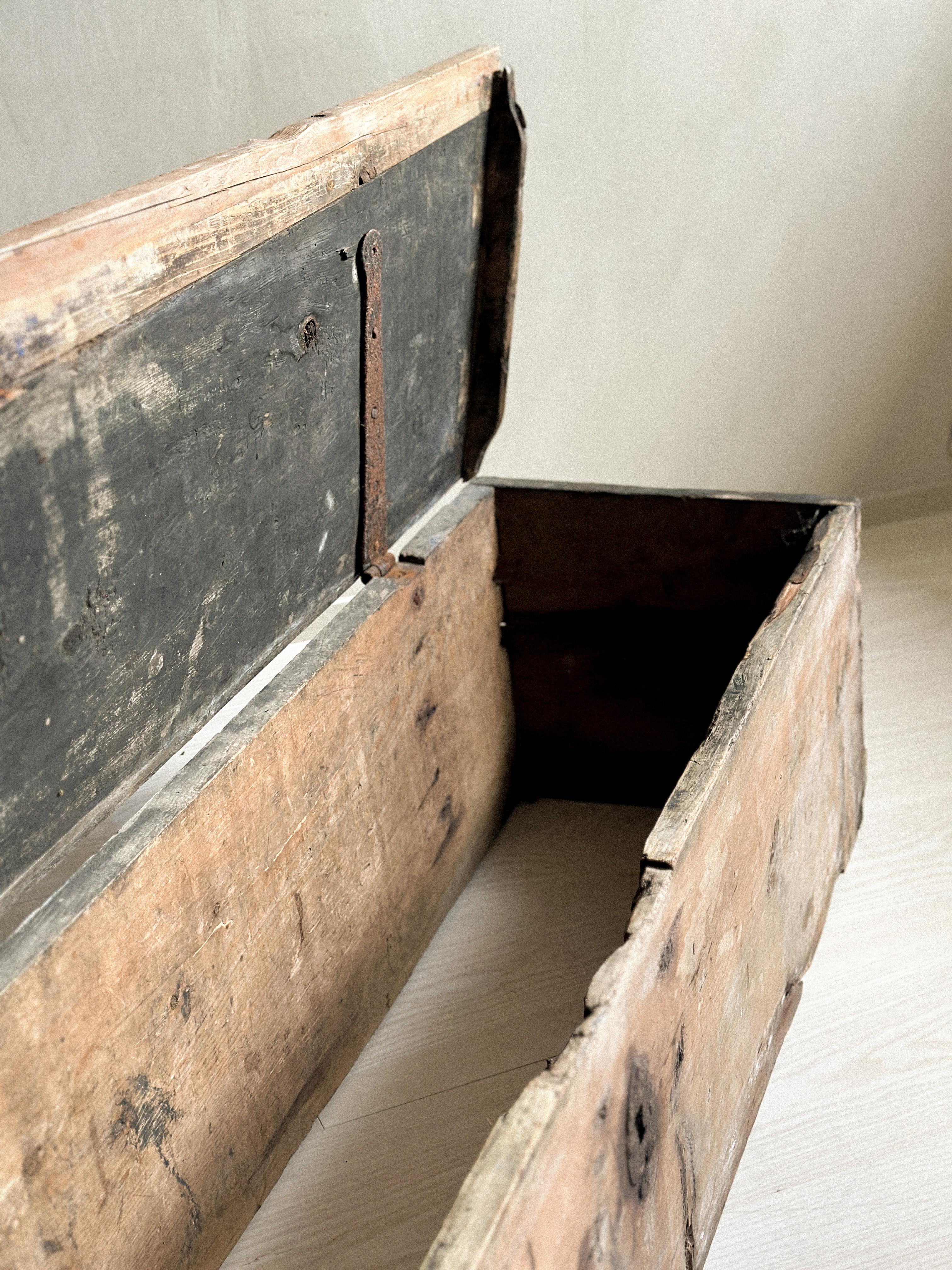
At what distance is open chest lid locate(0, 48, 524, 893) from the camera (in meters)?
0.96

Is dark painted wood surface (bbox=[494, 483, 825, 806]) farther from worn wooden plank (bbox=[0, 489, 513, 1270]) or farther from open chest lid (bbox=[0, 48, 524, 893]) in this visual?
open chest lid (bbox=[0, 48, 524, 893])

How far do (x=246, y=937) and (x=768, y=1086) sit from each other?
653 mm

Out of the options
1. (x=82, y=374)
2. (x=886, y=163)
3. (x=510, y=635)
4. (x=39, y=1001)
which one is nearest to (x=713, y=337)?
(x=886, y=163)

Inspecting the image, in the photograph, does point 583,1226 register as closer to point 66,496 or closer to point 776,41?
point 66,496

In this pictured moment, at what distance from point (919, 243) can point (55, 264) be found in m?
2.14

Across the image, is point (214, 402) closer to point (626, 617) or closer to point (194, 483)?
point (194, 483)

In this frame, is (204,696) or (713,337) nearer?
(204,696)

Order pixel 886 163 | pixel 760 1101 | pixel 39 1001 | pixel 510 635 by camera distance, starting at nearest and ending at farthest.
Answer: pixel 39 1001, pixel 760 1101, pixel 510 635, pixel 886 163

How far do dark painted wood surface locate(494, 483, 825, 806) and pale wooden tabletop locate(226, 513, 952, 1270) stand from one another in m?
0.10

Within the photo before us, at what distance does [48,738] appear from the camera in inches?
41.3

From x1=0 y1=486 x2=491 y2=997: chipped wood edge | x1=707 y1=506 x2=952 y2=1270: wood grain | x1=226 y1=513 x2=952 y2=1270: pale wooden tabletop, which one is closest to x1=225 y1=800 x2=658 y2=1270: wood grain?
x1=226 y1=513 x2=952 y2=1270: pale wooden tabletop

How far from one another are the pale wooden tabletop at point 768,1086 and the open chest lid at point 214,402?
0.53 m

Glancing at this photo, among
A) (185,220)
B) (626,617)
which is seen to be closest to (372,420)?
(185,220)

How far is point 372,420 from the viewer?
1.49 metres
